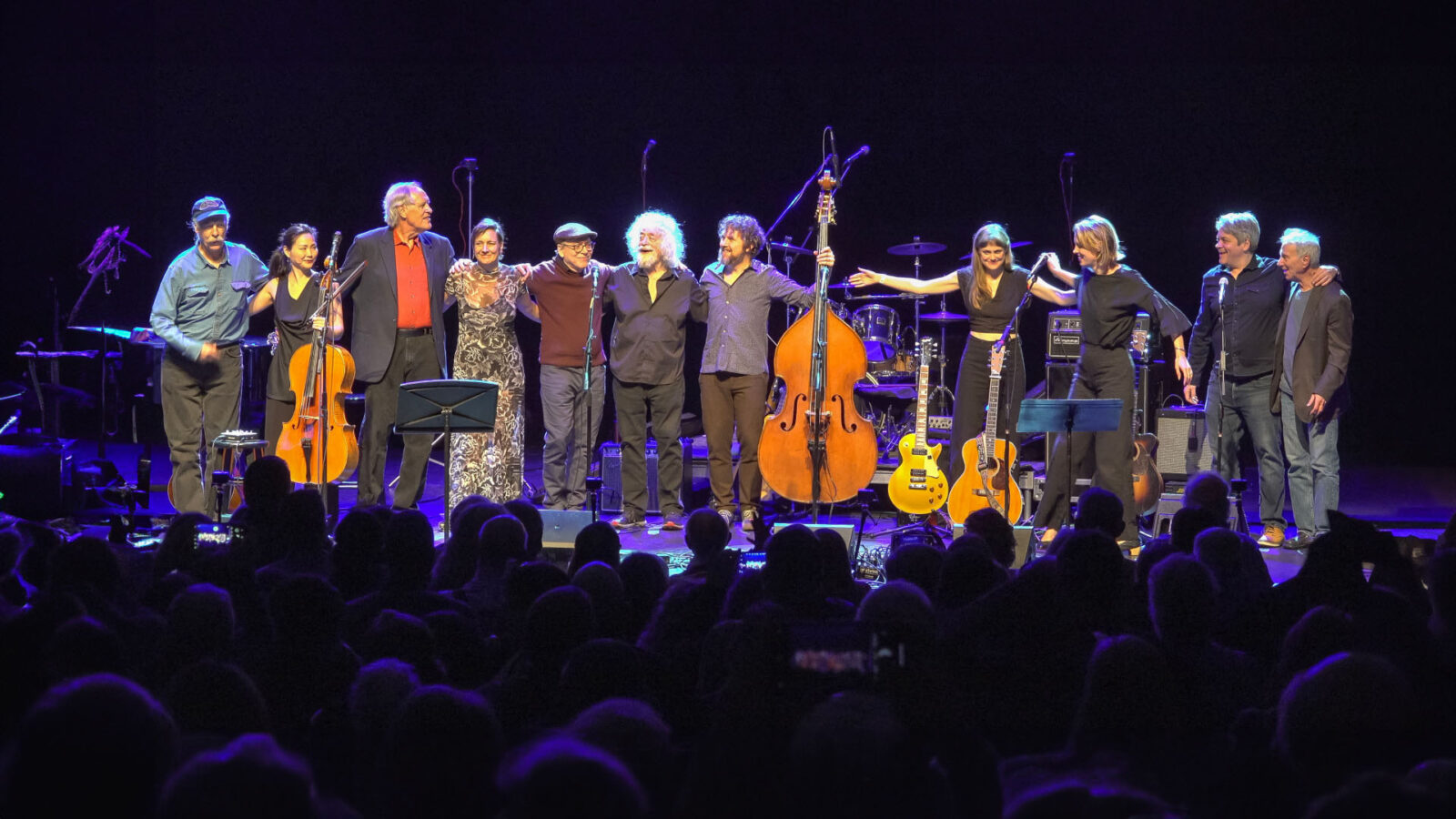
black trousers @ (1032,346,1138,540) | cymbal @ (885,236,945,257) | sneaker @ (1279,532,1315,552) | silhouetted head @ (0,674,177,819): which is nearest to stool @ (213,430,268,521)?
black trousers @ (1032,346,1138,540)

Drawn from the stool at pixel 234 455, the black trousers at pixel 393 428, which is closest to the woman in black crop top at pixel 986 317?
the black trousers at pixel 393 428

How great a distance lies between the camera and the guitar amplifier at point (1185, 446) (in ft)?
29.6

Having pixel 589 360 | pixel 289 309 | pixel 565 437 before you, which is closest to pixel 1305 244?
pixel 589 360

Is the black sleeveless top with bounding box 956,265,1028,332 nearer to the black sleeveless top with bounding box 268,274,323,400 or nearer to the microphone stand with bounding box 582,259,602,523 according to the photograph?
the microphone stand with bounding box 582,259,602,523

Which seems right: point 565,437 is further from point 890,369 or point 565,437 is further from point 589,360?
point 890,369

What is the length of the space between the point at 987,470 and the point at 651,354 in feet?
8.15

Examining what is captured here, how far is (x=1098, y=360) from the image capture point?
26.3 feet

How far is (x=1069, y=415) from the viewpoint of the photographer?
22.7 feet

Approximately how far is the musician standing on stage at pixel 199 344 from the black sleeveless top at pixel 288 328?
0.40 metres

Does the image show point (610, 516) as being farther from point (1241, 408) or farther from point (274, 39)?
point (274, 39)

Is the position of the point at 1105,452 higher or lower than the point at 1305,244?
lower

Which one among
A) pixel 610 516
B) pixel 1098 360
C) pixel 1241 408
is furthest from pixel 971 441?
pixel 610 516

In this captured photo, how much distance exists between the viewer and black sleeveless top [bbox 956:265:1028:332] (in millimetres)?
8250

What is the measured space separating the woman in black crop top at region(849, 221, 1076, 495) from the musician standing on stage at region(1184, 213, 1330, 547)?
1.25 meters
